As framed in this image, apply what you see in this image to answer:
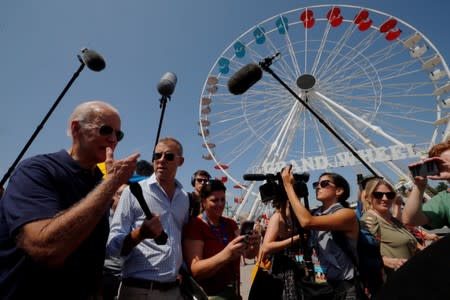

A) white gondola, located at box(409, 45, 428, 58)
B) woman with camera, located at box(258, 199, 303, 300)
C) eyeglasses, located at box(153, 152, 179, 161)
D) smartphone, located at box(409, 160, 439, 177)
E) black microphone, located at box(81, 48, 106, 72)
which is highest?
white gondola, located at box(409, 45, 428, 58)

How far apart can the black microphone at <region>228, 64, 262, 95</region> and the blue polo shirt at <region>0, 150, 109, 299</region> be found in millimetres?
2271

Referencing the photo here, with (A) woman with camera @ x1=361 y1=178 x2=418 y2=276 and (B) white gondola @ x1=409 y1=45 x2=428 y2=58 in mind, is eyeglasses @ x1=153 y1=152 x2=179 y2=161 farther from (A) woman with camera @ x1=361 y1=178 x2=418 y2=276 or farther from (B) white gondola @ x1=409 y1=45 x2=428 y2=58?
(B) white gondola @ x1=409 y1=45 x2=428 y2=58

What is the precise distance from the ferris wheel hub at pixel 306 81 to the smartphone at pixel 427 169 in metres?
15.0

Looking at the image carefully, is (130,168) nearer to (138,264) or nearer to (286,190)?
(138,264)

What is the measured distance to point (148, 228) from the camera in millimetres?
1603

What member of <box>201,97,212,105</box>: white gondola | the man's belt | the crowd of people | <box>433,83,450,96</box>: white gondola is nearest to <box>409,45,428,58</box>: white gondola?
<box>433,83,450,96</box>: white gondola

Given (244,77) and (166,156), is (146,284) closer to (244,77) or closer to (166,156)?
(166,156)

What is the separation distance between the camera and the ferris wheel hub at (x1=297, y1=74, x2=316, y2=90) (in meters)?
16.2

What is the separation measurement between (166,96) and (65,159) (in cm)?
175

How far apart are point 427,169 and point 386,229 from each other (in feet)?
2.52

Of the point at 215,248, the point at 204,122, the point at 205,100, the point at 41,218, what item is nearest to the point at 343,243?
the point at 215,248

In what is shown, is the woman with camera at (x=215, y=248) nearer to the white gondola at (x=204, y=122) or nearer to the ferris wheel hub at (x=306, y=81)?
the ferris wheel hub at (x=306, y=81)

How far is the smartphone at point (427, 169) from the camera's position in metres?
2.08

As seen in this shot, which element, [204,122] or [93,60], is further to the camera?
[204,122]
